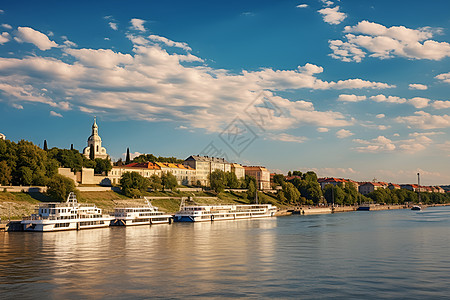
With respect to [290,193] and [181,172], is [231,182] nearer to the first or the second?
[181,172]

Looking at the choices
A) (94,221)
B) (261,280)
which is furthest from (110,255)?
(94,221)

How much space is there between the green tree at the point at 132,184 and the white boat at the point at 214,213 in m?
17.3

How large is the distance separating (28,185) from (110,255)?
224ft

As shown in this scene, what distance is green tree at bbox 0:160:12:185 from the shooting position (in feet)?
331

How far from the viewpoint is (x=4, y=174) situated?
332ft

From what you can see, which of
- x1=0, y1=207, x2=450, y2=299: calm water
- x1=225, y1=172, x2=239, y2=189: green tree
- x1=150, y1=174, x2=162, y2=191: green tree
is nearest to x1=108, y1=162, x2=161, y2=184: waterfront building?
x1=150, y1=174, x2=162, y2=191: green tree

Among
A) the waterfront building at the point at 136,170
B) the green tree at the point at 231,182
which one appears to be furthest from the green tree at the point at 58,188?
the green tree at the point at 231,182

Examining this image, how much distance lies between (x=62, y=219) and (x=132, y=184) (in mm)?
50271

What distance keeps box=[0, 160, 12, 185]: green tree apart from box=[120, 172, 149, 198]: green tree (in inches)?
1265

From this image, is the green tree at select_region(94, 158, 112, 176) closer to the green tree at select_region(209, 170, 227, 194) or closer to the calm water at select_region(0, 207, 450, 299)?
the green tree at select_region(209, 170, 227, 194)

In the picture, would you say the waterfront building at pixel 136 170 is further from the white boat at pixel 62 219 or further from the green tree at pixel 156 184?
the white boat at pixel 62 219

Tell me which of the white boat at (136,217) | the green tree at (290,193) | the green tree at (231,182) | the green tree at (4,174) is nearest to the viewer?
the white boat at (136,217)

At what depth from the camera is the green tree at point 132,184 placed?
125 m

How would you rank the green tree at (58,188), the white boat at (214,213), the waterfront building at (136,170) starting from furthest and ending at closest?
the waterfront building at (136,170)
the white boat at (214,213)
the green tree at (58,188)
